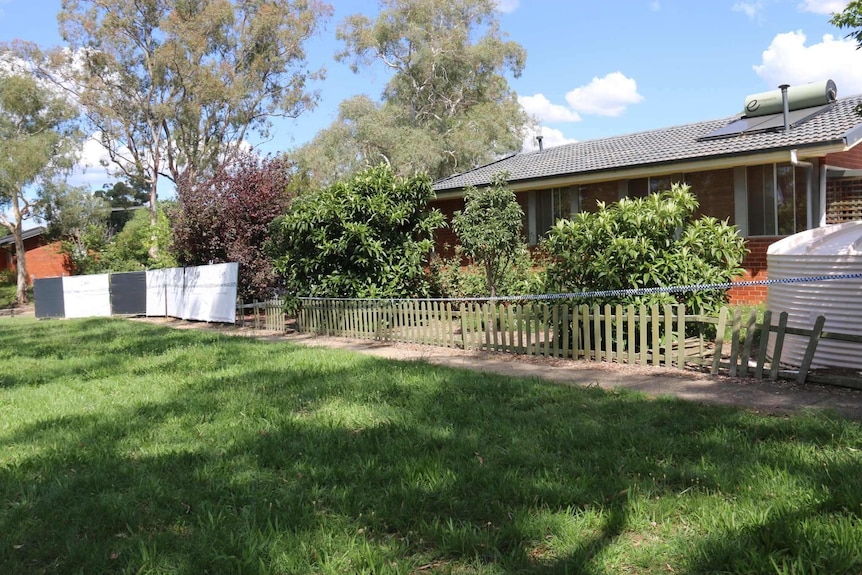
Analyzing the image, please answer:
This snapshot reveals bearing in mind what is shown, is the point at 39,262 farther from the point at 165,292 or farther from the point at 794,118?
the point at 794,118

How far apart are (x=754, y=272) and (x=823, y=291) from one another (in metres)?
6.96

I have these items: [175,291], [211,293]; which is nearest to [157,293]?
[175,291]

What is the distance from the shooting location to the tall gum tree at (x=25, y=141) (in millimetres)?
30531

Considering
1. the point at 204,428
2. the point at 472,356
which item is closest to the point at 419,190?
the point at 472,356

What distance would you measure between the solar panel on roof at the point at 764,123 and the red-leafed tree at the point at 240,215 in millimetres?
10364

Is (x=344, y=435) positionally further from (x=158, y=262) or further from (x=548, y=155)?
(x=158, y=262)

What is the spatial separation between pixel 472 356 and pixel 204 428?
4661 mm

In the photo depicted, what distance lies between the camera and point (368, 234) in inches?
485

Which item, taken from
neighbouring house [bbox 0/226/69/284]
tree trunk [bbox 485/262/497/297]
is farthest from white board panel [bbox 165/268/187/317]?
neighbouring house [bbox 0/226/69/284]

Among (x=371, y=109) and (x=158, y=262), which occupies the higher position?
(x=371, y=109)

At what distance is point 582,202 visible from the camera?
54.6 feet

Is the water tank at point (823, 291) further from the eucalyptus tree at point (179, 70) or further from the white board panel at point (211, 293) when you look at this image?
the eucalyptus tree at point (179, 70)

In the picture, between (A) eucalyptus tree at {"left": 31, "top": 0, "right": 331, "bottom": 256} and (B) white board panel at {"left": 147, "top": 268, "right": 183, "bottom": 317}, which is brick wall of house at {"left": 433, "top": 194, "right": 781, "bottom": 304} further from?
(A) eucalyptus tree at {"left": 31, "top": 0, "right": 331, "bottom": 256}

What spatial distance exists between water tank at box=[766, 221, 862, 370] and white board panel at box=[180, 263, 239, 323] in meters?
11.2
